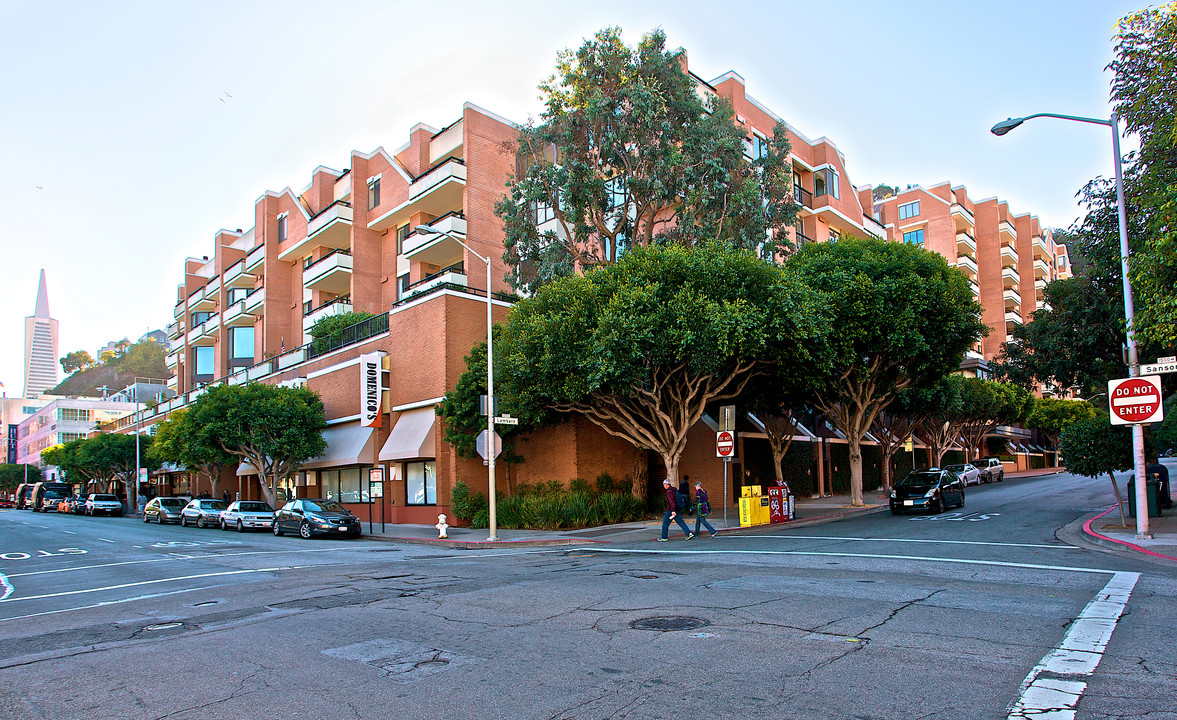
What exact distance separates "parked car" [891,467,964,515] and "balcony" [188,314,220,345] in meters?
53.6

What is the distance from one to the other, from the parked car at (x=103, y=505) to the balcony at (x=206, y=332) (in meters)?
14.3

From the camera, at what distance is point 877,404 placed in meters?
32.4

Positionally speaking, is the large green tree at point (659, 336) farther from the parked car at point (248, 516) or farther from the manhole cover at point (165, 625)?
the parked car at point (248, 516)

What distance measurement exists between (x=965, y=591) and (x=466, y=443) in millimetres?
20200

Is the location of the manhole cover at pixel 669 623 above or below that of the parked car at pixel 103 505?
above

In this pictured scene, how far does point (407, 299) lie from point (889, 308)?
19263mm

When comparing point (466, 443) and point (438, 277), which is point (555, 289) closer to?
point (466, 443)

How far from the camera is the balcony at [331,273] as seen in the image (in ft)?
141

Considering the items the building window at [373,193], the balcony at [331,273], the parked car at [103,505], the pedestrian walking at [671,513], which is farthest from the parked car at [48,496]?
the pedestrian walking at [671,513]

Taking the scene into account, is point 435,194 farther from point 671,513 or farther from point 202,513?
point 671,513

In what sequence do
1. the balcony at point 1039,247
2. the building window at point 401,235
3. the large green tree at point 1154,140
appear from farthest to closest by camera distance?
the balcony at point 1039,247 → the building window at point 401,235 → the large green tree at point 1154,140

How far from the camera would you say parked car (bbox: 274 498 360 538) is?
1041 inches

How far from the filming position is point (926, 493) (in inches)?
1024

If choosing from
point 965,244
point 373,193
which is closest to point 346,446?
point 373,193
